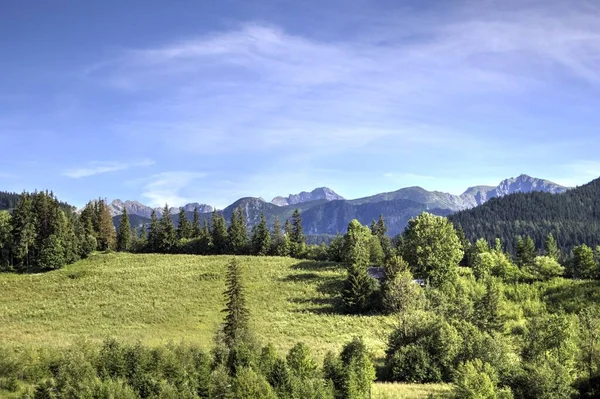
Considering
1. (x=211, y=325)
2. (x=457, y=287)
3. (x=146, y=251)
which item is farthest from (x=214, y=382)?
(x=146, y=251)

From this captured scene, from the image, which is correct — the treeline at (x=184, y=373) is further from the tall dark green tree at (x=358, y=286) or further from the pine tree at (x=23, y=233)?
the pine tree at (x=23, y=233)

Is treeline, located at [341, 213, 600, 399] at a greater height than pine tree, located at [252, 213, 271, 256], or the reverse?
pine tree, located at [252, 213, 271, 256]

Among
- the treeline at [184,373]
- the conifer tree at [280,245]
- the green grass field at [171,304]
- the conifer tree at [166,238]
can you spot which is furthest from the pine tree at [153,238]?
the treeline at [184,373]

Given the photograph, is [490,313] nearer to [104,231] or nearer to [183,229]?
[183,229]

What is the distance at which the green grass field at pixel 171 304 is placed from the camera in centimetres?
5672

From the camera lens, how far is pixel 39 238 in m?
97.9

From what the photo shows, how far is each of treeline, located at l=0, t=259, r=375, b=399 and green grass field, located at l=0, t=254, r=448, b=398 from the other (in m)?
14.7

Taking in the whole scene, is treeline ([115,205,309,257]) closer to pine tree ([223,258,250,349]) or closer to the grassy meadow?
the grassy meadow

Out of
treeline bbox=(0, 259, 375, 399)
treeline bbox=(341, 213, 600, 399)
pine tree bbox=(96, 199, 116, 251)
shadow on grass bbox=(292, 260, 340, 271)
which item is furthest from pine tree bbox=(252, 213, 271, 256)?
treeline bbox=(0, 259, 375, 399)

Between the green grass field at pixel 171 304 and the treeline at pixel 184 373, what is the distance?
48.3 feet

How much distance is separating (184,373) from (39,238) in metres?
84.3

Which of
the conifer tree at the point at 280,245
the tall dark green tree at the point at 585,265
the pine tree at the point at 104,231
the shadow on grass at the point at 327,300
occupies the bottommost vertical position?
the shadow on grass at the point at 327,300

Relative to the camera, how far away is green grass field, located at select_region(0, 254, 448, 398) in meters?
56.7

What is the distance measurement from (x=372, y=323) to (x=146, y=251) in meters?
80.5
